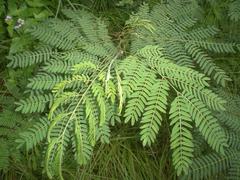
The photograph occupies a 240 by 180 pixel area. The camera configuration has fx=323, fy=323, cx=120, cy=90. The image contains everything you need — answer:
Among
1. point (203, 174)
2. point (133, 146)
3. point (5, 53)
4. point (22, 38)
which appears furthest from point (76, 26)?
point (203, 174)

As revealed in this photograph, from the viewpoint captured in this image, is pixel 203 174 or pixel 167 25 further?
pixel 167 25

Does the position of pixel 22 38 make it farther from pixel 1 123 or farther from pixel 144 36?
pixel 144 36

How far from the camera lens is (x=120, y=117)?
2.54 metres

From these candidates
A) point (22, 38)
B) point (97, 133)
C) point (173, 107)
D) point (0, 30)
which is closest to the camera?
point (173, 107)

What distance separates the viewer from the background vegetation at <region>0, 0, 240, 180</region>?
215 centimetres

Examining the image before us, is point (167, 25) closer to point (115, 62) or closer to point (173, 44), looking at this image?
point (173, 44)

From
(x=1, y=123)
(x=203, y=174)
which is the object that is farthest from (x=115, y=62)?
(x=1, y=123)

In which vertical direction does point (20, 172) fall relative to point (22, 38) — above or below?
below

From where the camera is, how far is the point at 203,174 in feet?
6.78

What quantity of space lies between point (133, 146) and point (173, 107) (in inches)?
44.9

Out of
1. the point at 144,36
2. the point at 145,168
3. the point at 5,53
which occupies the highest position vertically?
the point at 144,36

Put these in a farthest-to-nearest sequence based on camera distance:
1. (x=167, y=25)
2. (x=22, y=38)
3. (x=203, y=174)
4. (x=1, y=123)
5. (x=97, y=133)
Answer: (x=22, y=38)
(x=1, y=123)
(x=167, y=25)
(x=203, y=174)
(x=97, y=133)

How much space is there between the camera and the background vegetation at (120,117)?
215 cm

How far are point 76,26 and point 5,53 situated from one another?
0.86 metres
